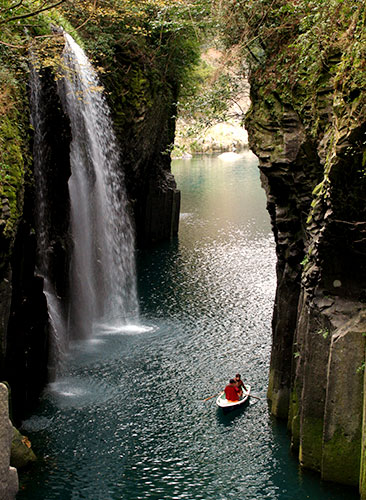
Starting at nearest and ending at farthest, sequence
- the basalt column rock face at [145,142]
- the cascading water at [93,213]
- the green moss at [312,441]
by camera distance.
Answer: the green moss at [312,441] < the cascading water at [93,213] < the basalt column rock face at [145,142]

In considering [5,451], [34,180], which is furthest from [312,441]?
[34,180]

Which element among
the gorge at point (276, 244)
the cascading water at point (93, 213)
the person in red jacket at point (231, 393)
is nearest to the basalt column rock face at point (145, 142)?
the cascading water at point (93, 213)

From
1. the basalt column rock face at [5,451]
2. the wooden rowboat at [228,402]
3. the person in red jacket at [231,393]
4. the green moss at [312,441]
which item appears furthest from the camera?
the person in red jacket at [231,393]

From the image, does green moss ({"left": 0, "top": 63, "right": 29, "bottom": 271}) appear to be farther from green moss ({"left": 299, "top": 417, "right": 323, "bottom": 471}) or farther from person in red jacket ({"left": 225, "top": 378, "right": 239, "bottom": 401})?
green moss ({"left": 299, "top": 417, "right": 323, "bottom": 471})

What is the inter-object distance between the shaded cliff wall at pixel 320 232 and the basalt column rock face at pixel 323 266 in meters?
0.02

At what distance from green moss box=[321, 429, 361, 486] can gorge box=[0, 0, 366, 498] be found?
0.02 m

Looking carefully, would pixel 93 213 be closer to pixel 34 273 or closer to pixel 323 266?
pixel 34 273

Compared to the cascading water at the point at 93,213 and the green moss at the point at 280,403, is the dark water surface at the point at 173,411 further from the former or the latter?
the cascading water at the point at 93,213

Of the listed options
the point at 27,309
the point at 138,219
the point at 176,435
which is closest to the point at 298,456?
the point at 176,435

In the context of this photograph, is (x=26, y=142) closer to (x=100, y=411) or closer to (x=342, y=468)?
(x=100, y=411)

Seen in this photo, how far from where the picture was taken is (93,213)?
27047 mm

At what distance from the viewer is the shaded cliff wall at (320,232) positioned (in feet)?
40.7

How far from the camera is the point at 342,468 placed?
13.4m

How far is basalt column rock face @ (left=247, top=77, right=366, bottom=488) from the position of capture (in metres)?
12.5
